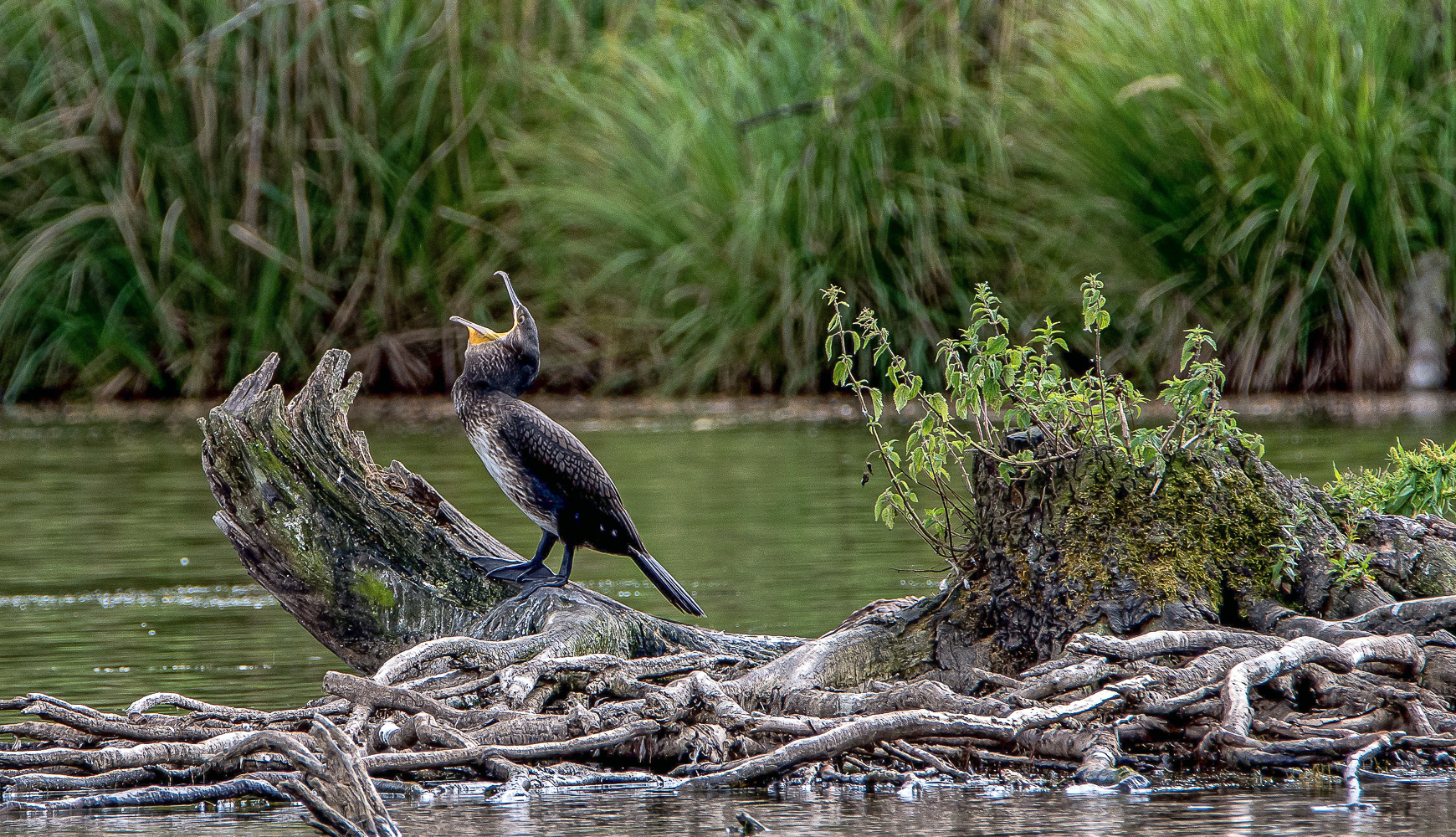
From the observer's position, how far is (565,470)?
5488mm

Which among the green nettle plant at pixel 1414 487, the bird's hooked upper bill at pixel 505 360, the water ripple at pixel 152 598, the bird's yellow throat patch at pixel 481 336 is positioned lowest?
the water ripple at pixel 152 598

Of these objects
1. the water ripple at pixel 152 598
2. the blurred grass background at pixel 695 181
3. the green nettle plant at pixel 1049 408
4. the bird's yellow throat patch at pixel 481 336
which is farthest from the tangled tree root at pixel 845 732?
the blurred grass background at pixel 695 181

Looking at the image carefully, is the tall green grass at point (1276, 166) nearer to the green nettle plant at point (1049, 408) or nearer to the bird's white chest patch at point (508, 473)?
the bird's white chest patch at point (508, 473)

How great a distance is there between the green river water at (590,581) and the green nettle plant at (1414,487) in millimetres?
1291

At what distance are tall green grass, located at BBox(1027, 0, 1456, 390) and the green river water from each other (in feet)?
5.80

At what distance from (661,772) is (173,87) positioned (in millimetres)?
13489

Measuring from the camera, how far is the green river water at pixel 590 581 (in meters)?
3.81

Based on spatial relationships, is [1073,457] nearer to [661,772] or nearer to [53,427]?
[661,772]

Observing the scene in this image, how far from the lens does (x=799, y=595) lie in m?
7.36

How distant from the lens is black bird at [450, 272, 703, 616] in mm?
5520

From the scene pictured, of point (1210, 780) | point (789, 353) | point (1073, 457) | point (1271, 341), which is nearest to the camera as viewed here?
point (1210, 780)

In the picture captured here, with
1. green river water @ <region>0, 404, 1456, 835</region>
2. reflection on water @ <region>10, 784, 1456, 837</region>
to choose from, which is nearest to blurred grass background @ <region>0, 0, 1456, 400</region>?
green river water @ <region>0, 404, 1456, 835</region>

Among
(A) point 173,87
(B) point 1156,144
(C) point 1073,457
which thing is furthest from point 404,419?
(C) point 1073,457

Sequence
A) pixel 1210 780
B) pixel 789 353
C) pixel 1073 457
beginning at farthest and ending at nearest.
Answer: pixel 789 353 → pixel 1073 457 → pixel 1210 780
